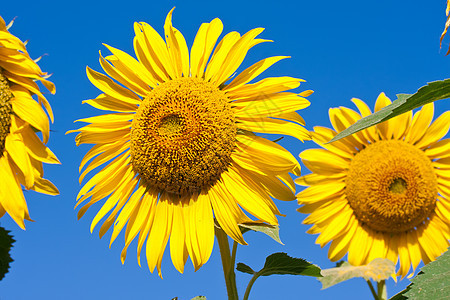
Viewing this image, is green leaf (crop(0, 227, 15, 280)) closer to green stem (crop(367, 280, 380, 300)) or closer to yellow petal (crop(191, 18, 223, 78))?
yellow petal (crop(191, 18, 223, 78))

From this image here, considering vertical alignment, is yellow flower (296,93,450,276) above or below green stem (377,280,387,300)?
above

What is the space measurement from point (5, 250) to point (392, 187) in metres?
4.17

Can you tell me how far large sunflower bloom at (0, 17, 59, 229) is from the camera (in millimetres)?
2793

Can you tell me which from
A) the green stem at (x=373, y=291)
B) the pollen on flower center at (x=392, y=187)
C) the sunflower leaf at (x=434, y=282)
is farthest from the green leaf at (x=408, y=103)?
the pollen on flower center at (x=392, y=187)

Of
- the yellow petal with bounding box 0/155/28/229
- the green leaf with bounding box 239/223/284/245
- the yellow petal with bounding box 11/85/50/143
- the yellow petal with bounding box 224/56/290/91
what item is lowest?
the green leaf with bounding box 239/223/284/245

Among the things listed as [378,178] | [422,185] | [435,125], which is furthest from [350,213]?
[435,125]

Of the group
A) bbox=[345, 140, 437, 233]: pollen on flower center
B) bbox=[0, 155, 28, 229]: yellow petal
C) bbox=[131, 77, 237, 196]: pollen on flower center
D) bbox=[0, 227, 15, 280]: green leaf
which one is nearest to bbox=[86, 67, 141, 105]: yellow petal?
bbox=[131, 77, 237, 196]: pollen on flower center

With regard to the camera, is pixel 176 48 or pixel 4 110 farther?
pixel 176 48

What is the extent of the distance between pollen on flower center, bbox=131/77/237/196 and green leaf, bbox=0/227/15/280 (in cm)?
103

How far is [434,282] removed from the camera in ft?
5.81

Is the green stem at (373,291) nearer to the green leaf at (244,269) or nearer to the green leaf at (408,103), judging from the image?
the green leaf at (244,269)

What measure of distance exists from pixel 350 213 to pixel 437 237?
918 mm

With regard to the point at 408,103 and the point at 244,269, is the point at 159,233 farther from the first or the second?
the point at 408,103

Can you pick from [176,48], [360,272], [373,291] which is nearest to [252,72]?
[176,48]
